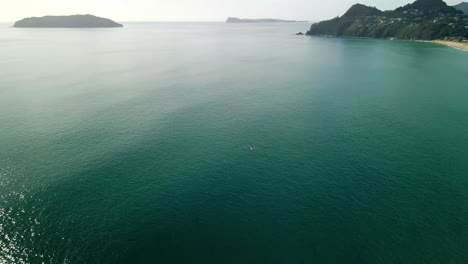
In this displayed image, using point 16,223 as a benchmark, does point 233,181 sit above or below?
above

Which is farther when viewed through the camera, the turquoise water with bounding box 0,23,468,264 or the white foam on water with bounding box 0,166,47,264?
the turquoise water with bounding box 0,23,468,264

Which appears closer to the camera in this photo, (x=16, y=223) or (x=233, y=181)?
(x=16, y=223)

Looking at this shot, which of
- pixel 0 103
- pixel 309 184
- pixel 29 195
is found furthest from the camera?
pixel 0 103

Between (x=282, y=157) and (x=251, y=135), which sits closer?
(x=282, y=157)

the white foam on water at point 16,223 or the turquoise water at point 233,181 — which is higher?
the turquoise water at point 233,181

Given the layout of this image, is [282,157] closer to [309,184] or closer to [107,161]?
[309,184]

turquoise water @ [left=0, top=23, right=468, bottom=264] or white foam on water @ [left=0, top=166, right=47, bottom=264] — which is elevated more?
turquoise water @ [left=0, top=23, right=468, bottom=264]

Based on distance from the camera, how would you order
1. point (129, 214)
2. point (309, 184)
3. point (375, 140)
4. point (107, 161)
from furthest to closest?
point (375, 140), point (107, 161), point (309, 184), point (129, 214)

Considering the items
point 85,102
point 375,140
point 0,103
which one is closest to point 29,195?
point 85,102

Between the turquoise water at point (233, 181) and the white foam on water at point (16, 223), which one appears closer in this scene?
the white foam on water at point (16, 223)

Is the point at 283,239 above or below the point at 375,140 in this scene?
below
